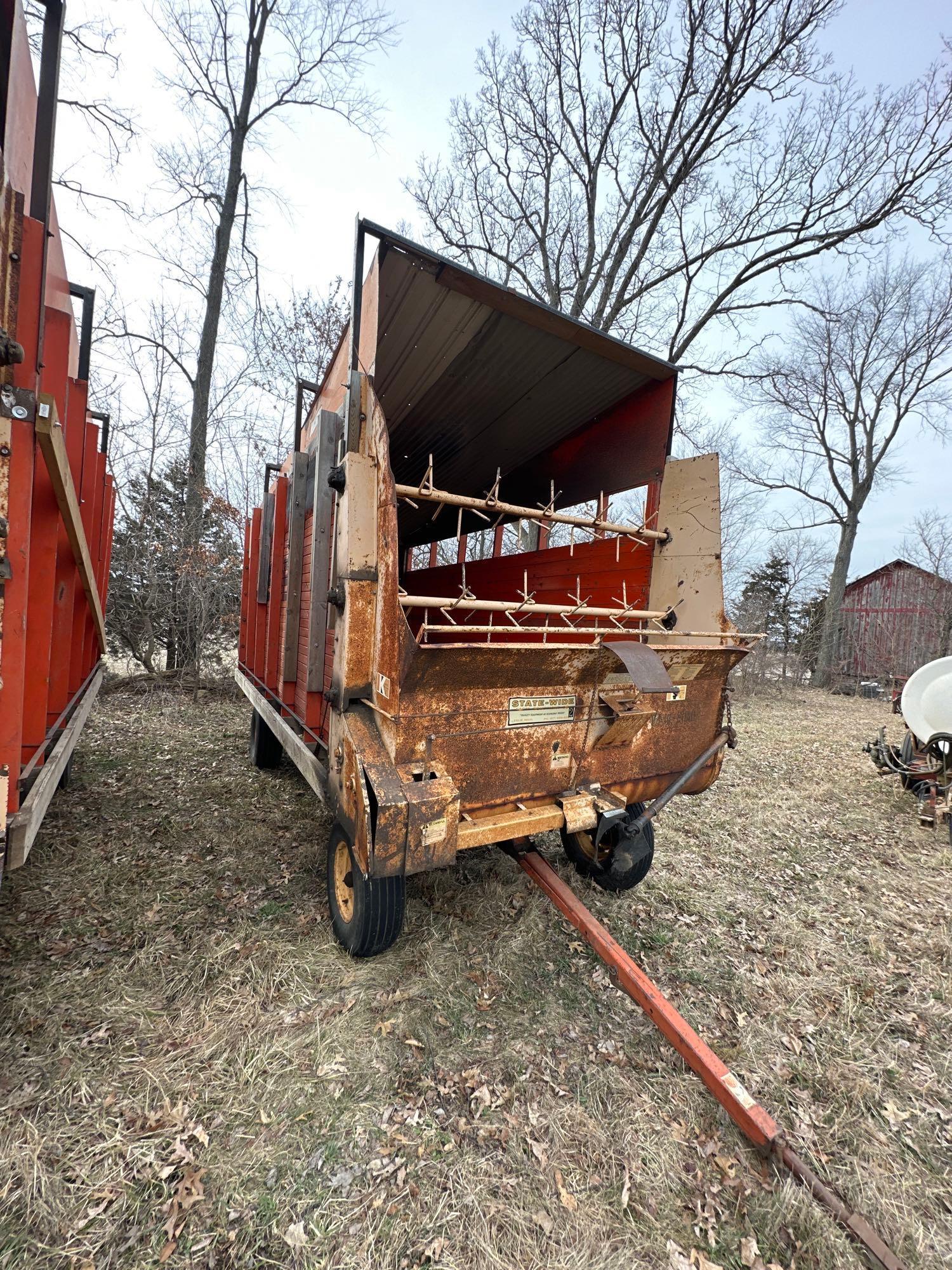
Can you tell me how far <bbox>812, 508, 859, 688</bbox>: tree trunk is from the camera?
17.4 meters

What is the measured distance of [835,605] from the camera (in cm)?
1770

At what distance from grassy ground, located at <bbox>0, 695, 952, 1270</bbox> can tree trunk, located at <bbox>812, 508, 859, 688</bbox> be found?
15716 mm

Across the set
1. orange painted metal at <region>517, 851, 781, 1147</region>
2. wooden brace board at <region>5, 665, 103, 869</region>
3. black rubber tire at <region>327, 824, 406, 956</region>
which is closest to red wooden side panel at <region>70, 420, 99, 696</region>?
wooden brace board at <region>5, 665, 103, 869</region>

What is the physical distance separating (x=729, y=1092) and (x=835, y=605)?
64.4ft

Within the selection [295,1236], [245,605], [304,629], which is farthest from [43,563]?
[245,605]

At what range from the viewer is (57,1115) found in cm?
191

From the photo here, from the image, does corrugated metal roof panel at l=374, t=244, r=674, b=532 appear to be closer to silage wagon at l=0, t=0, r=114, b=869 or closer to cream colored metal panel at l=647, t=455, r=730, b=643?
cream colored metal panel at l=647, t=455, r=730, b=643

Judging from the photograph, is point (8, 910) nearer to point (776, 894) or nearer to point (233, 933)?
point (233, 933)

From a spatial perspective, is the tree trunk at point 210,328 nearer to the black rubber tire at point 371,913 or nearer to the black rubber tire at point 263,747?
the black rubber tire at point 263,747

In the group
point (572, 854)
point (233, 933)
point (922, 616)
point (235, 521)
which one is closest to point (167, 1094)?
point (233, 933)

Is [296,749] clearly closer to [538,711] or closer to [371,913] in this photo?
[371,913]

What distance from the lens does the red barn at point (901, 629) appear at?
17266 mm

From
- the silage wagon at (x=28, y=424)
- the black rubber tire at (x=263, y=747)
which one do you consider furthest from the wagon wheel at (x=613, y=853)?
the black rubber tire at (x=263, y=747)

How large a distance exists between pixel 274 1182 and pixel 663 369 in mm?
4197
